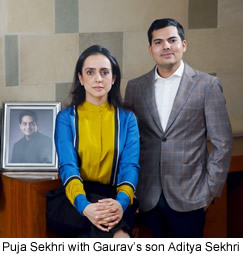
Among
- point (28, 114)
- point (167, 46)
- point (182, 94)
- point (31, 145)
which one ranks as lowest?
point (31, 145)

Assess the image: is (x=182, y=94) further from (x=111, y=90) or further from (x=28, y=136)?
(x=28, y=136)

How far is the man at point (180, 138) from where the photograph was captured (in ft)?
8.49

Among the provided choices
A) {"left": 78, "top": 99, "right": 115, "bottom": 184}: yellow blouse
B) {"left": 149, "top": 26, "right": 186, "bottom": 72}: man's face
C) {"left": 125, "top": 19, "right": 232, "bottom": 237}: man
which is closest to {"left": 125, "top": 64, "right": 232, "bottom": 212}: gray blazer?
{"left": 125, "top": 19, "right": 232, "bottom": 237}: man

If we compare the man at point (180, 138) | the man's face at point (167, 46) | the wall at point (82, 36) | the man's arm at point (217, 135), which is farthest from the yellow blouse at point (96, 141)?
the wall at point (82, 36)

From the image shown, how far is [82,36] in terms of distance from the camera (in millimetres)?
3305

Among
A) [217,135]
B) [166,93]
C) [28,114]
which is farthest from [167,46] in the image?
[28,114]

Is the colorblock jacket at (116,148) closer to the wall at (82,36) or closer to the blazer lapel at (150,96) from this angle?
the blazer lapel at (150,96)

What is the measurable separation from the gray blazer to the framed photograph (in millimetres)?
568

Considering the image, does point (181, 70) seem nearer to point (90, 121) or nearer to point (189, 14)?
point (90, 121)

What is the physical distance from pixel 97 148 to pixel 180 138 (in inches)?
13.7

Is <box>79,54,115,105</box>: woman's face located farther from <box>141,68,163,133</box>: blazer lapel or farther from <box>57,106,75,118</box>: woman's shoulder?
<box>141,68,163,133</box>: blazer lapel

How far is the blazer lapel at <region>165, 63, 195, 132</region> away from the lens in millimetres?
2588

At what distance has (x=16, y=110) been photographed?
10.1 ft

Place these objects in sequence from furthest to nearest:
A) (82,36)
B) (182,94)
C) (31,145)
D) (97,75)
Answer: (82,36), (31,145), (182,94), (97,75)
